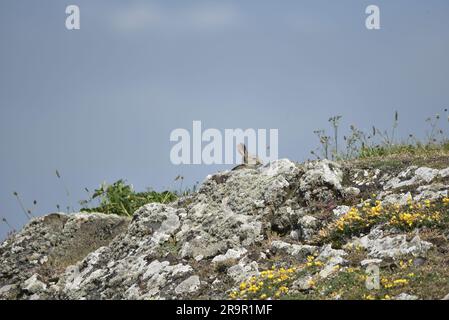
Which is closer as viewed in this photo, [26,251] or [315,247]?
[315,247]

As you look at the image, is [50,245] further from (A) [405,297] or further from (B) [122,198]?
(A) [405,297]

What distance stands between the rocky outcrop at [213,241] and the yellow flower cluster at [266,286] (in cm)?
27

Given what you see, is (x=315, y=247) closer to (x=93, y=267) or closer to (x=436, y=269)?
(x=436, y=269)

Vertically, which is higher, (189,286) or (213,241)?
(213,241)

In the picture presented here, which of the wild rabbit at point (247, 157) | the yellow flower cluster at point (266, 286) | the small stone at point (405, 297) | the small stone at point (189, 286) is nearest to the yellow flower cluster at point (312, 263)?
the yellow flower cluster at point (266, 286)

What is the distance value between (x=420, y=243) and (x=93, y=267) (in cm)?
650

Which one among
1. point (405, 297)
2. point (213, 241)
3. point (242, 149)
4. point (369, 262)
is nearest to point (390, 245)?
point (369, 262)

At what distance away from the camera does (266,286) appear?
11469 millimetres

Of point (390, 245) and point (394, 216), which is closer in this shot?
point (390, 245)

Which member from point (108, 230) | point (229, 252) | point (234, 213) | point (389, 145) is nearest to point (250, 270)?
point (229, 252)

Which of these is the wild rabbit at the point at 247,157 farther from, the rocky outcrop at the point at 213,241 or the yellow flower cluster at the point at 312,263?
the yellow flower cluster at the point at 312,263

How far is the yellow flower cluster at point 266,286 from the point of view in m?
11.2

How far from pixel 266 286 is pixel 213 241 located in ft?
7.52
